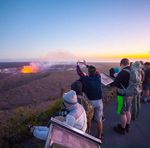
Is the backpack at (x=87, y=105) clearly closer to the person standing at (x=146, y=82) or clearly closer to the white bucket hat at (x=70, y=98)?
the white bucket hat at (x=70, y=98)

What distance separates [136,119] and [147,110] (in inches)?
62.9

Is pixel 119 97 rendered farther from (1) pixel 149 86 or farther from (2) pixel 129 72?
(1) pixel 149 86

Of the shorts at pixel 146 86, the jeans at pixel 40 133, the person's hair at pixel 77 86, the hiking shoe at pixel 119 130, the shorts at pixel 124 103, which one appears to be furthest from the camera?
the shorts at pixel 146 86

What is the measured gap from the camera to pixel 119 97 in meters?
8.09

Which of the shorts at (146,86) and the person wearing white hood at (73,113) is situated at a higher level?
the person wearing white hood at (73,113)

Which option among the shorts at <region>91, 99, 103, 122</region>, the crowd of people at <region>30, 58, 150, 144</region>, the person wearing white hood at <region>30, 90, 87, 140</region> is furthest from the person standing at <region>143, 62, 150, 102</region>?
the person wearing white hood at <region>30, 90, 87, 140</region>

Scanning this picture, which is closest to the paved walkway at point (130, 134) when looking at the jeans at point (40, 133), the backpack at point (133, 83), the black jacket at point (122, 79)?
the backpack at point (133, 83)

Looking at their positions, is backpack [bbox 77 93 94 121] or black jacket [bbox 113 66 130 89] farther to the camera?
black jacket [bbox 113 66 130 89]

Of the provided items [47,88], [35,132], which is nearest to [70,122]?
[35,132]

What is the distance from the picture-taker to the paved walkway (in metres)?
7.68

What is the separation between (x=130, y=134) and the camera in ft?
27.8

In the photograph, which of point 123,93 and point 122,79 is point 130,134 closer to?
point 123,93

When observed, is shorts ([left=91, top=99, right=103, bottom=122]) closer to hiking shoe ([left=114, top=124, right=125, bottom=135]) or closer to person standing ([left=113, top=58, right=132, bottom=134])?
person standing ([left=113, top=58, right=132, bottom=134])

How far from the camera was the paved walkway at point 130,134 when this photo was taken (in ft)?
25.2
